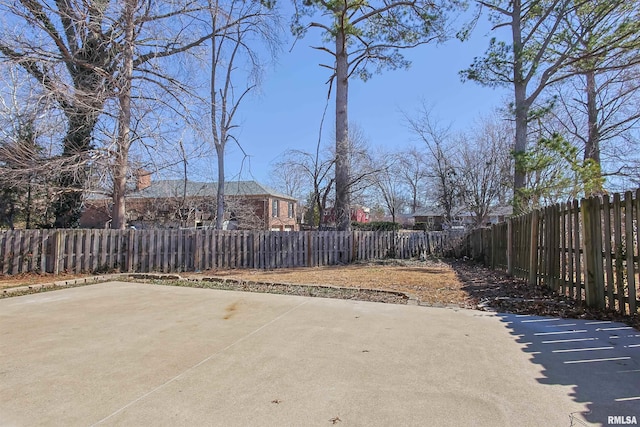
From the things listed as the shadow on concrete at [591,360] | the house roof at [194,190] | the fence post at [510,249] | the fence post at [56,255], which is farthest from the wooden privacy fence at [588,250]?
the house roof at [194,190]

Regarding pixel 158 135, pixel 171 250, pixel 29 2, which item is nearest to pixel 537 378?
pixel 171 250

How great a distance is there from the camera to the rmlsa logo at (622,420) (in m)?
2.22

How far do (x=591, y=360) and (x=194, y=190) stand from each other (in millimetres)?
23292

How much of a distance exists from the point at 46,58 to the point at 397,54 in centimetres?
1411

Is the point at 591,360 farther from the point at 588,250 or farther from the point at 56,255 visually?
Answer: the point at 56,255

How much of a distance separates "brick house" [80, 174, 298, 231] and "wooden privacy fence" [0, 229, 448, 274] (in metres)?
2.83

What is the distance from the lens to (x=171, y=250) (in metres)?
11.2

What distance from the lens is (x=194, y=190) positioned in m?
23.7

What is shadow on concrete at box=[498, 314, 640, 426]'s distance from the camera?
2.40m

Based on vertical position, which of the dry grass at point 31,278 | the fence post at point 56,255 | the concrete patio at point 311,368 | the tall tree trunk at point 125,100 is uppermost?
the tall tree trunk at point 125,100

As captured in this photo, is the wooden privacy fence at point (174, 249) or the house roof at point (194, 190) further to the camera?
the house roof at point (194, 190)

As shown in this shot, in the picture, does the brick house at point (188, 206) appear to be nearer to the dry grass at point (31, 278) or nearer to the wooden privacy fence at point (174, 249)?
the wooden privacy fence at point (174, 249)

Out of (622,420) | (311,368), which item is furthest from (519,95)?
(311,368)

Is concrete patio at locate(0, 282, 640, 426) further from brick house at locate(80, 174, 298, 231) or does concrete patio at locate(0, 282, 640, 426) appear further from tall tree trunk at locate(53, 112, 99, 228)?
brick house at locate(80, 174, 298, 231)
